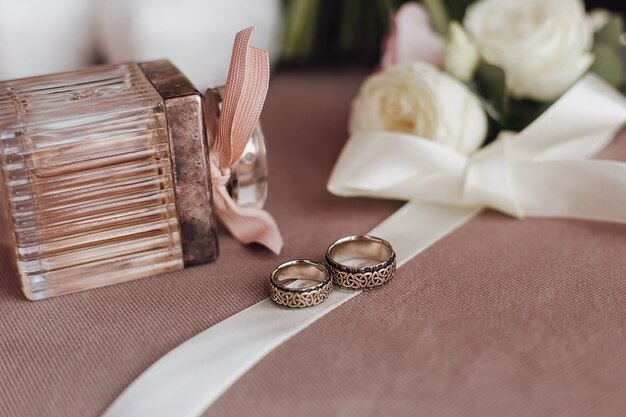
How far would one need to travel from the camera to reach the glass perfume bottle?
0.55m

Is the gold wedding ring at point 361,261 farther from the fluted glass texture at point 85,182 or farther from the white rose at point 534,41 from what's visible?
the white rose at point 534,41

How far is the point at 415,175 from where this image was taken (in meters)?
0.71

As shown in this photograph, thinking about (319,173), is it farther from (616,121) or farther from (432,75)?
(616,121)

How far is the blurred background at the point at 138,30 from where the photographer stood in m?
0.86

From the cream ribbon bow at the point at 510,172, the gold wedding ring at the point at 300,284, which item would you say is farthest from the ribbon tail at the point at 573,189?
the gold wedding ring at the point at 300,284

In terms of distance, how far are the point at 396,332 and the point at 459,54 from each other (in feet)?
1.15

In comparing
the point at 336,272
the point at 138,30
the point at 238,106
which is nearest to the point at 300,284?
the point at 336,272

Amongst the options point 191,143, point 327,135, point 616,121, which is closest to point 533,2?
point 616,121

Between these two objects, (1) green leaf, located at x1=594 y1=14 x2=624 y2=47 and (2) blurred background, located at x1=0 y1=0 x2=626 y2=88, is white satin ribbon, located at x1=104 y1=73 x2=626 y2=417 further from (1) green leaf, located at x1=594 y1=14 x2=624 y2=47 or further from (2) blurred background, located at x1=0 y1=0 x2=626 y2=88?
(2) blurred background, located at x1=0 y1=0 x2=626 y2=88

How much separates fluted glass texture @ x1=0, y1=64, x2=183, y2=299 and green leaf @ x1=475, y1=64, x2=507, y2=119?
1.17ft

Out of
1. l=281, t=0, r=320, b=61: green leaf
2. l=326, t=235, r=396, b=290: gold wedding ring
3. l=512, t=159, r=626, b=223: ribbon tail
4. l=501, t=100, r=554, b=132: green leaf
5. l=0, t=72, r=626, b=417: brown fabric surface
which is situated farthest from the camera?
l=281, t=0, r=320, b=61: green leaf

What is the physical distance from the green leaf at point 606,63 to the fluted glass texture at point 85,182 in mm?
506

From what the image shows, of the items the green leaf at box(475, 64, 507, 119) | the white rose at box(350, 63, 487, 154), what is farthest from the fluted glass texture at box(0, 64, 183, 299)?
the green leaf at box(475, 64, 507, 119)

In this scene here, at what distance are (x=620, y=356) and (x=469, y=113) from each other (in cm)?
30
